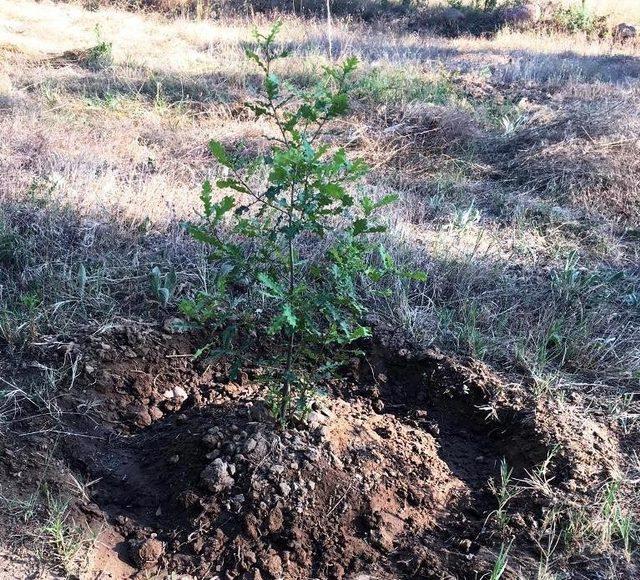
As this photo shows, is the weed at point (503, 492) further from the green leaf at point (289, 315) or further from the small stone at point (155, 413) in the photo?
the small stone at point (155, 413)

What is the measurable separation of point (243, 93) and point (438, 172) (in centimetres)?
223

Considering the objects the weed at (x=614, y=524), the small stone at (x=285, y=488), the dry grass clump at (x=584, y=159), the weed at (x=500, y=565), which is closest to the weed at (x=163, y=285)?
the small stone at (x=285, y=488)

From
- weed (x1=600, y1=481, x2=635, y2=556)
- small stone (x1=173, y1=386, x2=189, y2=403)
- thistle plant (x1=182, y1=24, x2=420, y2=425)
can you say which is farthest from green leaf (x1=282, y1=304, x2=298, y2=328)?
weed (x1=600, y1=481, x2=635, y2=556)

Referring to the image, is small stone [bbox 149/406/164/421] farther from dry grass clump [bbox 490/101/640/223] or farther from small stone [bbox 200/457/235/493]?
dry grass clump [bbox 490/101/640/223]

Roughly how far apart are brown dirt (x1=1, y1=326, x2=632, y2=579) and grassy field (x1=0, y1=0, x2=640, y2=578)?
0.65 ft

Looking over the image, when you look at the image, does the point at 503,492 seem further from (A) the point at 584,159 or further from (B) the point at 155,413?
(A) the point at 584,159

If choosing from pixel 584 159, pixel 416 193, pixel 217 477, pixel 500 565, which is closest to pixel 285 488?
pixel 217 477

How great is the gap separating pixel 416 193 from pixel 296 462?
2.80 metres

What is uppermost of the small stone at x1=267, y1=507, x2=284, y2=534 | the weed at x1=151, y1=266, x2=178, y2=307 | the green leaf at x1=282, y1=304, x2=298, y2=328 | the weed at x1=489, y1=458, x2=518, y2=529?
the green leaf at x1=282, y1=304, x2=298, y2=328

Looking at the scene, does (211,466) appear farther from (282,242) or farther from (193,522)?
(282,242)

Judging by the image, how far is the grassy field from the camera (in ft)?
9.77

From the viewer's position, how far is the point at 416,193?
457 centimetres

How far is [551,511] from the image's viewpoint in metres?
2.18

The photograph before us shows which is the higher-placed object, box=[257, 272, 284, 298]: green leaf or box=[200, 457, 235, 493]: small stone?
box=[257, 272, 284, 298]: green leaf
